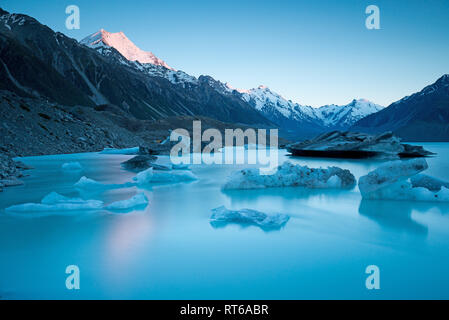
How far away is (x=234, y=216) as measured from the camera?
4.86 m

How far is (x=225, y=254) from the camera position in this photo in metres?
3.48

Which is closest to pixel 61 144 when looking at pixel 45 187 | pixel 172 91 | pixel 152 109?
pixel 45 187

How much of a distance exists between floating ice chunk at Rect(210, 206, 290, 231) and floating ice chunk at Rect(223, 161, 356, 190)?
10.4 feet

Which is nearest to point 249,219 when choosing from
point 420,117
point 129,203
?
point 129,203

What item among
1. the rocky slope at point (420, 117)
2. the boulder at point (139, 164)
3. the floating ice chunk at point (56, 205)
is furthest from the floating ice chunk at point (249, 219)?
the rocky slope at point (420, 117)

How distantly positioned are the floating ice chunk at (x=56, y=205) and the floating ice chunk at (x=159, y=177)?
3227 millimetres

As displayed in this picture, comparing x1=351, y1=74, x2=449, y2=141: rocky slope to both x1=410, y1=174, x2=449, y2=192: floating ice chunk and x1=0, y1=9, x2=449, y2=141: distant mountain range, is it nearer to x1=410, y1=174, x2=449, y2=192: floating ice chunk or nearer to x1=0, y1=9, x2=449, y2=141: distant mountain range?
x1=0, y1=9, x2=449, y2=141: distant mountain range

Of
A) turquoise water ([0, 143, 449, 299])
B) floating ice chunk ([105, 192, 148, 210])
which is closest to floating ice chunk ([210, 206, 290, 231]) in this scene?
turquoise water ([0, 143, 449, 299])

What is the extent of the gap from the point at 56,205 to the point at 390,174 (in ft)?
19.6

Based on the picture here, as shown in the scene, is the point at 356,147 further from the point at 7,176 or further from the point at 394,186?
the point at 7,176

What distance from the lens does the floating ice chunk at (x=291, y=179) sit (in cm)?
814

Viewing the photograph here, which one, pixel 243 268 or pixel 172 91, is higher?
pixel 172 91

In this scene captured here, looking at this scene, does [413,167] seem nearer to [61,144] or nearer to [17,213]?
[17,213]

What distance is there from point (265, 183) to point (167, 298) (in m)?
5.98
